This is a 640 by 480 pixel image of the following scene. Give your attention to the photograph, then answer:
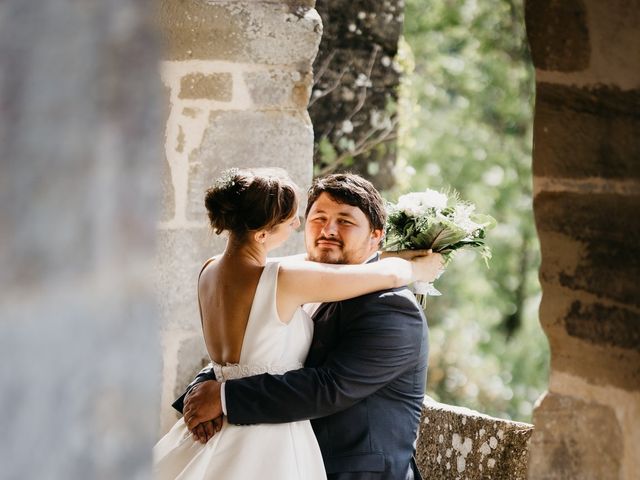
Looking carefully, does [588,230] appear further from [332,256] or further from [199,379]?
[199,379]

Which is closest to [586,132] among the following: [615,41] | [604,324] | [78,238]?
[615,41]

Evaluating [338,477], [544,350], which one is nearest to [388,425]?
[338,477]

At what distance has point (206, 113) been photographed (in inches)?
159

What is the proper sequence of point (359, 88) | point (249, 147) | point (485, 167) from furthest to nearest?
point (485, 167), point (359, 88), point (249, 147)

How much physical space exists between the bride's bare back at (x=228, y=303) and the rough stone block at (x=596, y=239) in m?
1.16

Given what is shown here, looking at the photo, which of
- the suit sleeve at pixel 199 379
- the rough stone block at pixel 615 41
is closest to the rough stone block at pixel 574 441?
the rough stone block at pixel 615 41

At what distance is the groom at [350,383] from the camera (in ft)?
9.89

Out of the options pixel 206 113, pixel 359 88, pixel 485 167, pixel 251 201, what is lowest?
pixel 251 201

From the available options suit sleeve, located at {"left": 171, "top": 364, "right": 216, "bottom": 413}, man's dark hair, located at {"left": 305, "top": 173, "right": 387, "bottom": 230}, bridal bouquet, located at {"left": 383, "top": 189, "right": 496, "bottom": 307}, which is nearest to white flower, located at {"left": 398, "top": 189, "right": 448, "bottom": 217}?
bridal bouquet, located at {"left": 383, "top": 189, "right": 496, "bottom": 307}

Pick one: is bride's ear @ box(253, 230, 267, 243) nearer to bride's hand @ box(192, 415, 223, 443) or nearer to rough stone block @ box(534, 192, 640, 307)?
bride's hand @ box(192, 415, 223, 443)

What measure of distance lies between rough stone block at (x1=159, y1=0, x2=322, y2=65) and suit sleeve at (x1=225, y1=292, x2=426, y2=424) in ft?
4.66

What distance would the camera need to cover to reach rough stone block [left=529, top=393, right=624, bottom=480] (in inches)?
81.3

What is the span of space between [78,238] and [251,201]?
2366mm

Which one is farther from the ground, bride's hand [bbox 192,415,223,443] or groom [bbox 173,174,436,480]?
groom [bbox 173,174,436,480]
